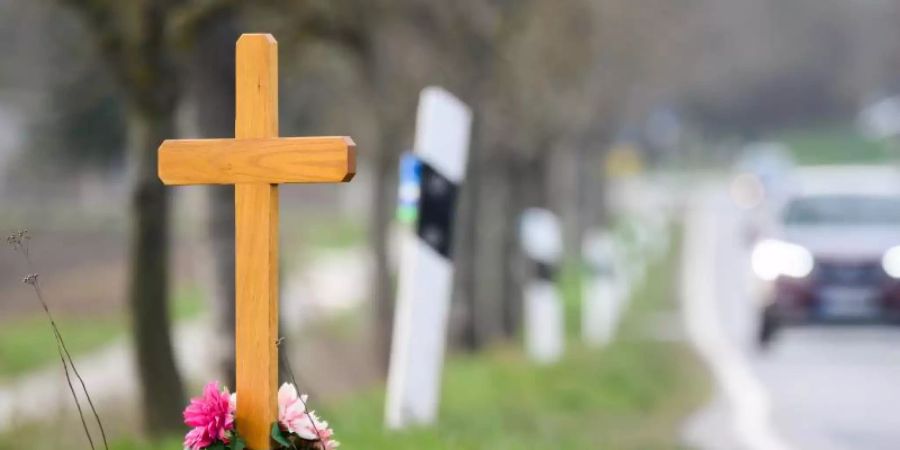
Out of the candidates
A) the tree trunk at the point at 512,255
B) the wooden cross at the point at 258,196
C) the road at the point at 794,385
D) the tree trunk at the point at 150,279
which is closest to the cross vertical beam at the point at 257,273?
the wooden cross at the point at 258,196

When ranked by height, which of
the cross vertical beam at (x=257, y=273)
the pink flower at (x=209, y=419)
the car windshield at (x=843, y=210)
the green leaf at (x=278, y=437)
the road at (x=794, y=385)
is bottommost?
the road at (x=794, y=385)

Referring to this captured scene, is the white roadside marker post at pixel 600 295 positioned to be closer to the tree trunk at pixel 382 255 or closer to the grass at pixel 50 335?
the tree trunk at pixel 382 255

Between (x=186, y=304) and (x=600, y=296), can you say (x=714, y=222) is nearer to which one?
(x=186, y=304)

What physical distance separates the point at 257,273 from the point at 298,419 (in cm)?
40

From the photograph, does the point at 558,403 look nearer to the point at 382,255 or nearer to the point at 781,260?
the point at 781,260

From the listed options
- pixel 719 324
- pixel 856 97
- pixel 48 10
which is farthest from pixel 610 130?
pixel 856 97

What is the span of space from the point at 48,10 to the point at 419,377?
5.44 metres

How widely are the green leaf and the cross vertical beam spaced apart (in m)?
0.02

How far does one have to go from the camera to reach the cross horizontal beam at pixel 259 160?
4.96 meters

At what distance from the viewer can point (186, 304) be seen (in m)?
34.8

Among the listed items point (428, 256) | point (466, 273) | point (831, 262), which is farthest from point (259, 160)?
point (466, 273)

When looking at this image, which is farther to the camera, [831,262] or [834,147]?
[834,147]

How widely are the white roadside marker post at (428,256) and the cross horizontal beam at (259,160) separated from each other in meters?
4.26

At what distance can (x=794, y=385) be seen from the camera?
1623 cm
